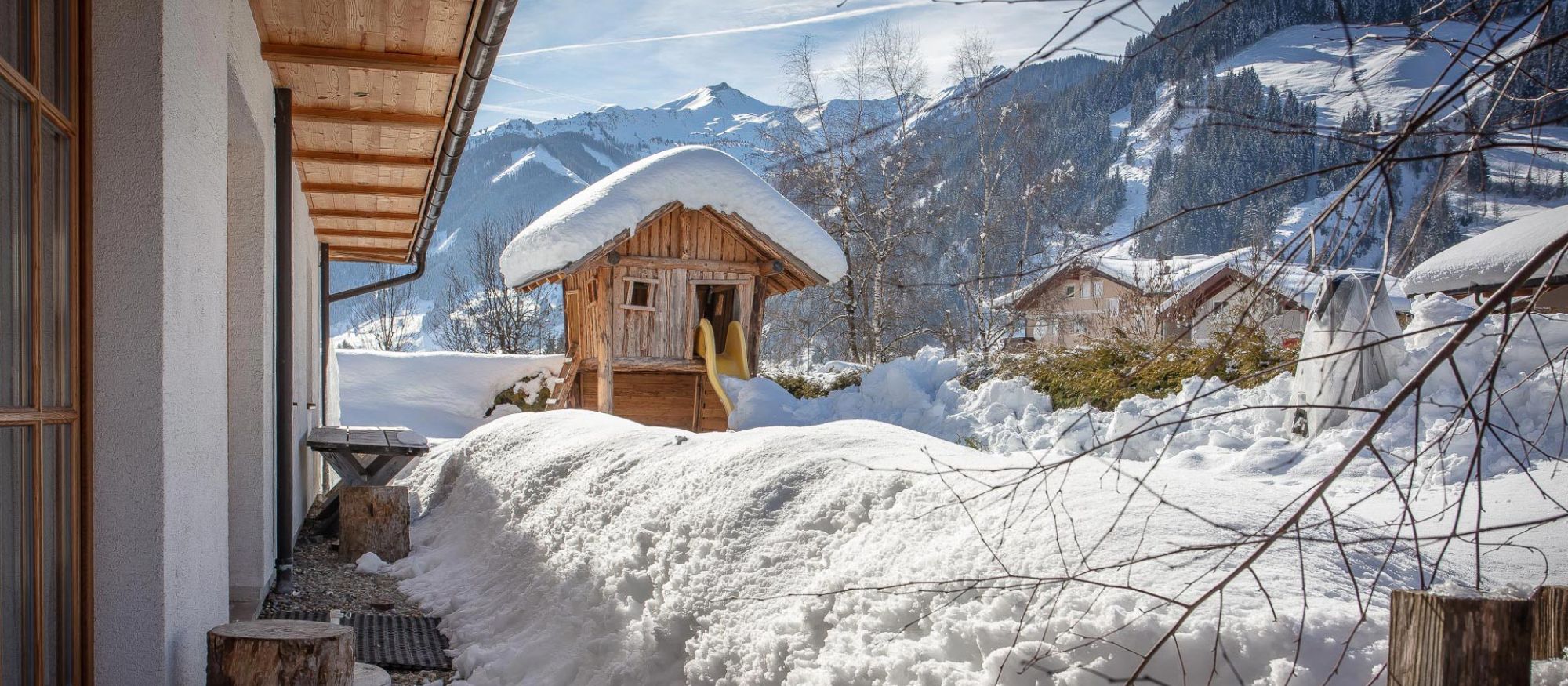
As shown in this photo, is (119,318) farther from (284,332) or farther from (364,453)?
(364,453)

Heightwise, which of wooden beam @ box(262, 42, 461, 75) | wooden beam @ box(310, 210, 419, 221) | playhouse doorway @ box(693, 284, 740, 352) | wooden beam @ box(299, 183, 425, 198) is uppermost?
wooden beam @ box(262, 42, 461, 75)

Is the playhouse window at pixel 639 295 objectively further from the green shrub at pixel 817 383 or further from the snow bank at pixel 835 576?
the snow bank at pixel 835 576

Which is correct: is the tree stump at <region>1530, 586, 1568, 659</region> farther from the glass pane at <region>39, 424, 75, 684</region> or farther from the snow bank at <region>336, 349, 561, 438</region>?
the snow bank at <region>336, 349, 561, 438</region>

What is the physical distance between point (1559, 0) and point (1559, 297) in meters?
17.2

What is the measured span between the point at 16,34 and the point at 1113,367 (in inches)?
429

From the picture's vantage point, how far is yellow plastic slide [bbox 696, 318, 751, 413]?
15523mm

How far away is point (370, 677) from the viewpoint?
3791mm

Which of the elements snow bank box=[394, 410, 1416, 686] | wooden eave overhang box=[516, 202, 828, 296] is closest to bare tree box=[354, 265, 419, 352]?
wooden eave overhang box=[516, 202, 828, 296]

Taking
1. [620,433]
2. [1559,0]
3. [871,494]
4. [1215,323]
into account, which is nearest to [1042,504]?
[871,494]

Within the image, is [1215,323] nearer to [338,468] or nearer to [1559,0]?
[338,468]

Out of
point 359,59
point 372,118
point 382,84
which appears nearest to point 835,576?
point 359,59

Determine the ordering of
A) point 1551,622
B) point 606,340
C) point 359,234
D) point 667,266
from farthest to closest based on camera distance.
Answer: point 667,266, point 606,340, point 359,234, point 1551,622

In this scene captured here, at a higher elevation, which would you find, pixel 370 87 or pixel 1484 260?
pixel 370 87

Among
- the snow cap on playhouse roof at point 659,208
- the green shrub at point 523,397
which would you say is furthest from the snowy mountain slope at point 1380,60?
the green shrub at point 523,397
